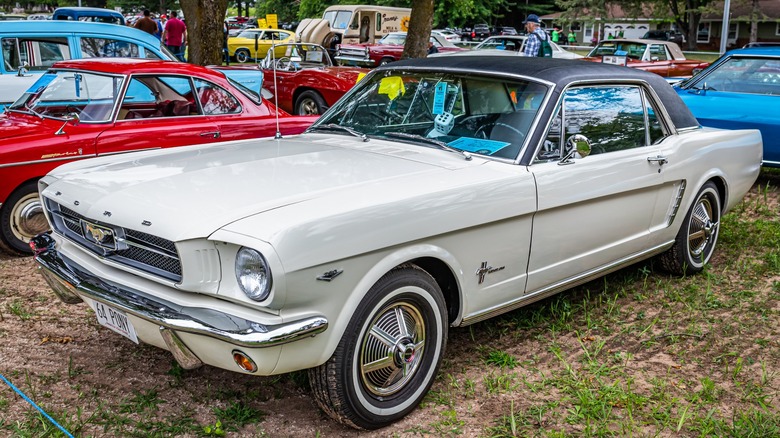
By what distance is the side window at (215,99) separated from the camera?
21.8 ft

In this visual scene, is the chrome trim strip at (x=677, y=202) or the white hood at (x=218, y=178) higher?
the white hood at (x=218, y=178)

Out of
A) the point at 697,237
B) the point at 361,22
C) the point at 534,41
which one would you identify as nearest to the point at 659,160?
the point at 697,237

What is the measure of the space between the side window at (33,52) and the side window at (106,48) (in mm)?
210

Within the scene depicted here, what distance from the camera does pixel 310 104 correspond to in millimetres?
11664

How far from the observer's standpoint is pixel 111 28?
9.24 metres

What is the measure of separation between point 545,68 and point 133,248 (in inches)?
96.4

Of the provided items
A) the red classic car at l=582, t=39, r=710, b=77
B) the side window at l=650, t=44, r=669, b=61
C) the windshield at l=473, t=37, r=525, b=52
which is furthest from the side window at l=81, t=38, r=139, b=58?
the windshield at l=473, t=37, r=525, b=52

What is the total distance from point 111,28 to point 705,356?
7798 mm

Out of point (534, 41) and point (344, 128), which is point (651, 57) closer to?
point (534, 41)

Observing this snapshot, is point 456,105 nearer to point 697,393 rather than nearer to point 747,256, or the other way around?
point 697,393

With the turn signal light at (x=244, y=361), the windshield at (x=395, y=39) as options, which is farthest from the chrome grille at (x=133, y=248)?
the windshield at (x=395, y=39)

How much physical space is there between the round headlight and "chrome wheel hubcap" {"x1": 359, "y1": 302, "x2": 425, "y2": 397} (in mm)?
548

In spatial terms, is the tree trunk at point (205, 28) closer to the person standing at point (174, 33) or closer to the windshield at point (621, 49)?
the person standing at point (174, 33)

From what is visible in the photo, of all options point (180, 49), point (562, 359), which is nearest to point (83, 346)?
point (562, 359)
